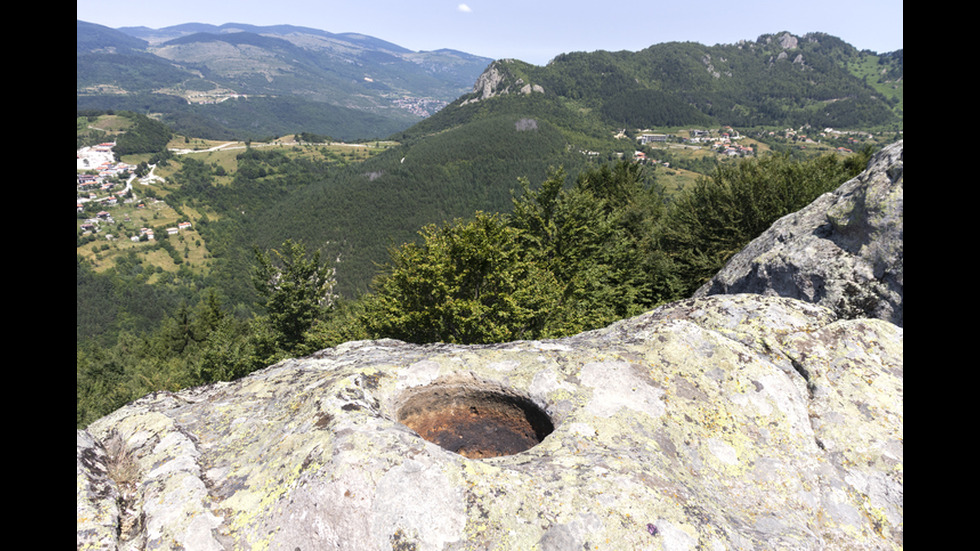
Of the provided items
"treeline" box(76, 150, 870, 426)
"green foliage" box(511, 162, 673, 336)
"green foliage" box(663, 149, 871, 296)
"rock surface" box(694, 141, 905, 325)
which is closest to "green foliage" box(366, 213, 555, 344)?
"treeline" box(76, 150, 870, 426)

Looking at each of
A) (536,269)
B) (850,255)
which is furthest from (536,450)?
(536,269)

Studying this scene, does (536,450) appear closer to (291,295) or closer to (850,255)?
(850,255)

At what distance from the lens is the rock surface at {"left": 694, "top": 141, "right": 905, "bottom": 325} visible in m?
12.3

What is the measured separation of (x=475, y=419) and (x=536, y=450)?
2.25m

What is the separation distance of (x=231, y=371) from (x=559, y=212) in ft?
93.4

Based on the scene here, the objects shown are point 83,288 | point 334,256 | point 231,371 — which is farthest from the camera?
point 334,256

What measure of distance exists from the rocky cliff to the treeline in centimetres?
1049

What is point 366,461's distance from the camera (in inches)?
242

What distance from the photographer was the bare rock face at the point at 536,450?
578 cm

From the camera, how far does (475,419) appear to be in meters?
9.22

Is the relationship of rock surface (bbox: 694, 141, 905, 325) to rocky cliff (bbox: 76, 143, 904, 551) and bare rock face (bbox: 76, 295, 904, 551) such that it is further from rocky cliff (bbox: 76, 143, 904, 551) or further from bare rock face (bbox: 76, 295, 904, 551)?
rocky cliff (bbox: 76, 143, 904, 551)

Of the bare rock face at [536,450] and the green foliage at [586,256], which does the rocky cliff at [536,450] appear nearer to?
the bare rock face at [536,450]
